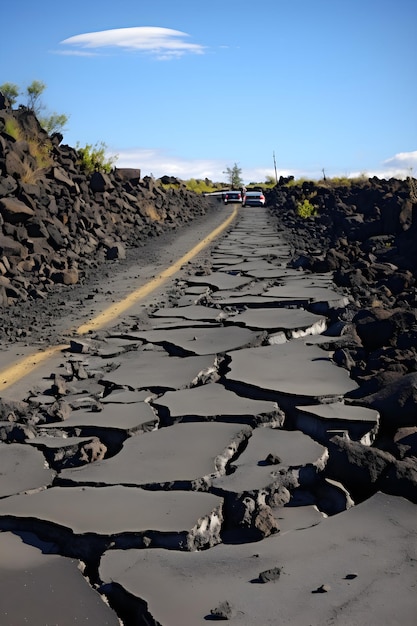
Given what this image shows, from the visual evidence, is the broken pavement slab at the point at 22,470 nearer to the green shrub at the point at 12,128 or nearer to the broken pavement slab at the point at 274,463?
the broken pavement slab at the point at 274,463

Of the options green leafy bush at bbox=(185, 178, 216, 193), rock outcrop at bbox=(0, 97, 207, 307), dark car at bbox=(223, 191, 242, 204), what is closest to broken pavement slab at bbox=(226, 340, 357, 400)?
rock outcrop at bbox=(0, 97, 207, 307)

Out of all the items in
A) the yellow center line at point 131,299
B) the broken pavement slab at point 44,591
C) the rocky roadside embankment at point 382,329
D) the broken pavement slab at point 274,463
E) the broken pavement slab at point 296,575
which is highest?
the rocky roadside embankment at point 382,329

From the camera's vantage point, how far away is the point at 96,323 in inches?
304

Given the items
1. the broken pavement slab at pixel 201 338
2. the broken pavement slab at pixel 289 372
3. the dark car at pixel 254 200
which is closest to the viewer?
the broken pavement slab at pixel 289 372

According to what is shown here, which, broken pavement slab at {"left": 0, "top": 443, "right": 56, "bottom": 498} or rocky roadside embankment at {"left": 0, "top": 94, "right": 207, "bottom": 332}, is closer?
broken pavement slab at {"left": 0, "top": 443, "right": 56, "bottom": 498}

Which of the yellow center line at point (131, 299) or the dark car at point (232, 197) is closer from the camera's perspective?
the yellow center line at point (131, 299)

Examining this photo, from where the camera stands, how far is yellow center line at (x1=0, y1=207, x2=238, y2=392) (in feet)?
19.0

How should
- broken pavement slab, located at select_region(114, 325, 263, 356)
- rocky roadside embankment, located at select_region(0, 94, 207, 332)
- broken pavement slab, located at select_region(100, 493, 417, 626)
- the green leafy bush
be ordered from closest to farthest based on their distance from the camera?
broken pavement slab, located at select_region(100, 493, 417, 626) < broken pavement slab, located at select_region(114, 325, 263, 356) < rocky roadside embankment, located at select_region(0, 94, 207, 332) < the green leafy bush

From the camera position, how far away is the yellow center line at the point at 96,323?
5.79 meters

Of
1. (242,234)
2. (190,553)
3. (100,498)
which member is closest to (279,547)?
(190,553)

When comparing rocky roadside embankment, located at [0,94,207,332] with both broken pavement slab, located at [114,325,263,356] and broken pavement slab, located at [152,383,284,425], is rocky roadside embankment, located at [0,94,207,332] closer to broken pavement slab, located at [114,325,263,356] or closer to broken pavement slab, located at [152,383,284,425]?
broken pavement slab, located at [114,325,263,356]

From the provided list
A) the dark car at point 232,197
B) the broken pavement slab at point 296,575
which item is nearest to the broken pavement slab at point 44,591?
the broken pavement slab at point 296,575

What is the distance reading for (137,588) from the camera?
105 inches

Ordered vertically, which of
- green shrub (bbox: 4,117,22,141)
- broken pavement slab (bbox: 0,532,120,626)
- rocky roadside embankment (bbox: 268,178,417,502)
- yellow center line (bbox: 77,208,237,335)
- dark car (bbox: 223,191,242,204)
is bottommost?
broken pavement slab (bbox: 0,532,120,626)
